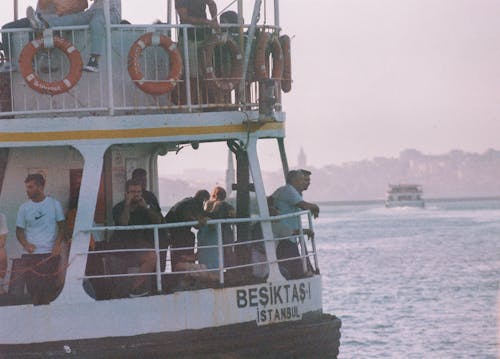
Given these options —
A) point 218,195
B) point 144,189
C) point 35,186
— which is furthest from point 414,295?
point 35,186

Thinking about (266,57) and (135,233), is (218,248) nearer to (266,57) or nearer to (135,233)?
(135,233)

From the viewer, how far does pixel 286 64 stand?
16.4 metres

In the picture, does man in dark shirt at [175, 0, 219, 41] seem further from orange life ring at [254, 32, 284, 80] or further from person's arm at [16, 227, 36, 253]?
person's arm at [16, 227, 36, 253]

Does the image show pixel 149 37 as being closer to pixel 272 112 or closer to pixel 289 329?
pixel 272 112

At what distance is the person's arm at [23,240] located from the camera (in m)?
14.6

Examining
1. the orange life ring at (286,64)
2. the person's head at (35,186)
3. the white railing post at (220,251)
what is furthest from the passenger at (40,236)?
the orange life ring at (286,64)

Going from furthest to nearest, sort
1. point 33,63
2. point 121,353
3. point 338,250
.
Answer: point 338,250
point 33,63
point 121,353

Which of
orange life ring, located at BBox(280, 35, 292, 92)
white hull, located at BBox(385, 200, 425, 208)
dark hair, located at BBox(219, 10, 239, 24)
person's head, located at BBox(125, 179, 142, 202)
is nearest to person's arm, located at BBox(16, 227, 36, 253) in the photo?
person's head, located at BBox(125, 179, 142, 202)

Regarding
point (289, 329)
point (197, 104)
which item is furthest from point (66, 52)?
point (289, 329)

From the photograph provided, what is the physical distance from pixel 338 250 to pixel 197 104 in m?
62.5

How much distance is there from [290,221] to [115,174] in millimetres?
2170

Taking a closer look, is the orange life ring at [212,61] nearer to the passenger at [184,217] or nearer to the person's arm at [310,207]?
the passenger at [184,217]

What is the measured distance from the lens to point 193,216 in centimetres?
1529

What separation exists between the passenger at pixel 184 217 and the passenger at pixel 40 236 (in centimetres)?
138
